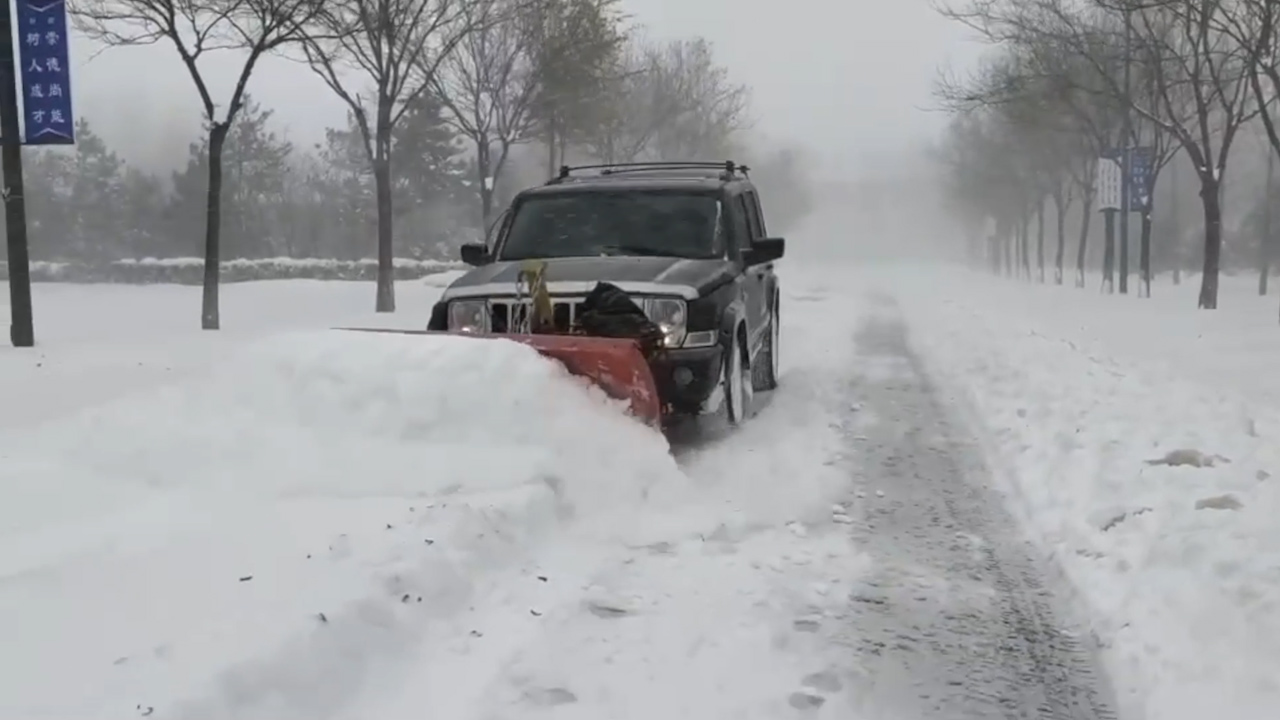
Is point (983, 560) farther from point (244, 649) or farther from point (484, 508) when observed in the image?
point (244, 649)

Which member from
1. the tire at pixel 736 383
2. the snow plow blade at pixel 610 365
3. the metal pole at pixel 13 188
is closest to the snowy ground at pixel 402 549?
the snow plow blade at pixel 610 365

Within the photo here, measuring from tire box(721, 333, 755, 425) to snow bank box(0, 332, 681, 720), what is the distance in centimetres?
141

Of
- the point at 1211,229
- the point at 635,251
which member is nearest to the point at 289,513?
the point at 635,251

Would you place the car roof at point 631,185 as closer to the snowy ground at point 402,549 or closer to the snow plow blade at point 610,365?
the snowy ground at point 402,549

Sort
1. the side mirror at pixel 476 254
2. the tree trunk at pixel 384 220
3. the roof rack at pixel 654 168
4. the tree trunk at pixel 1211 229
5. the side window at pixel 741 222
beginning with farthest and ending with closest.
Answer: the tree trunk at pixel 1211 229
the tree trunk at pixel 384 220
the roof rack at pixel 654 168
the side window at pixel 741 222
the side mirror at pixel 476 254

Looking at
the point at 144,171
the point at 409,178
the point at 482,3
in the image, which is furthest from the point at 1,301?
the point at 144,171

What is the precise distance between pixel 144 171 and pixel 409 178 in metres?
17.6

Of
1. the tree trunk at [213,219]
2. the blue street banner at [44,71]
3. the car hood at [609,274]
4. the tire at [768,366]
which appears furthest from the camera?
the tree trunk at [213,219]

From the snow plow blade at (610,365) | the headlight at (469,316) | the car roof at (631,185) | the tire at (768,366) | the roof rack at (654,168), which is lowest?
the tire at (768,366)

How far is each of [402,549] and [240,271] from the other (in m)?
48.8

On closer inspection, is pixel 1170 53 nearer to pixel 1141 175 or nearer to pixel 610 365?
pixel 1141 175

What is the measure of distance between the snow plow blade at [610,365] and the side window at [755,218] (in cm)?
348

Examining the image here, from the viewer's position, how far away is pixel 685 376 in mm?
7078

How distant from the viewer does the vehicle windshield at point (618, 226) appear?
8.25 meters
